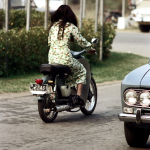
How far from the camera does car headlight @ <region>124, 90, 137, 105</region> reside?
183 inches

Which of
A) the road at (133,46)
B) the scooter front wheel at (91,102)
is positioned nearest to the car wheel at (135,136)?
the scooter front wheel at (91,102)

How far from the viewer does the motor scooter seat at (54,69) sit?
6.27m

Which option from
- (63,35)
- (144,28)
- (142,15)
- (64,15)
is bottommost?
(144,28)

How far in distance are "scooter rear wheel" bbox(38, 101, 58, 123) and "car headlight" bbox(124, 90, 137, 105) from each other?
5.96 ft

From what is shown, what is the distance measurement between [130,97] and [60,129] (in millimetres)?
1776

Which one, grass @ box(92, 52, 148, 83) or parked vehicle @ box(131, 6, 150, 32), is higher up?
parked vehicle @ box(131, 6, 150, 32)

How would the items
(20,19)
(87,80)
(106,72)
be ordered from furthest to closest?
(20,19)
(106,72)
(87,80)

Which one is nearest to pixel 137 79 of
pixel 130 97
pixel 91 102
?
pixel 130 97

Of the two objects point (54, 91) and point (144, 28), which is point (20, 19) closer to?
point (54, 91)

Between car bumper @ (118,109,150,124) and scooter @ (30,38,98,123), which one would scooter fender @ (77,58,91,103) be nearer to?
scooter @ (30,38,98,123)

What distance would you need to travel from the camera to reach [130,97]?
15.3 feet

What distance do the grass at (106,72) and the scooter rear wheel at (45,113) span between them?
2.63 metres

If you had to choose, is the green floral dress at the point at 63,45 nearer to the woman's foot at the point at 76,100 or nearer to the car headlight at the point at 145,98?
the woman's foot at the point at 76,100

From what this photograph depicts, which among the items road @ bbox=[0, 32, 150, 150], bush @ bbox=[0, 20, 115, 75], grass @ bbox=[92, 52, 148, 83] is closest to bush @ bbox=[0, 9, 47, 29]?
bush @ bbox=[0, 20, 115, 75]
